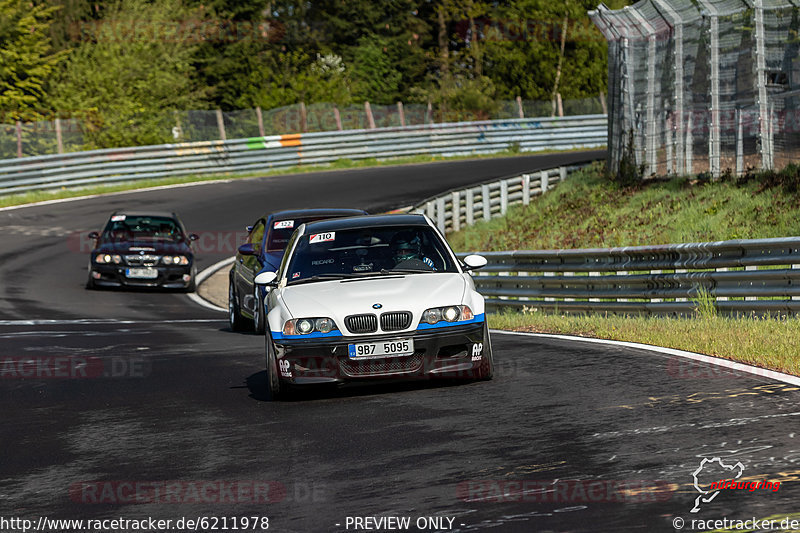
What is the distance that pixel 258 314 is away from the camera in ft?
50.6

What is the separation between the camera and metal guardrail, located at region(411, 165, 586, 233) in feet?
92.8

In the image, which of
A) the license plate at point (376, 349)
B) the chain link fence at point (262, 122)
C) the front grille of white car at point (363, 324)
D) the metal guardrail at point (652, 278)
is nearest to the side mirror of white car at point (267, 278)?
the front grille of white car at point (363, 324)

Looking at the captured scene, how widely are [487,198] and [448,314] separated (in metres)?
19.9

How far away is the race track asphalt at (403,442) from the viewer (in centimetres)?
561

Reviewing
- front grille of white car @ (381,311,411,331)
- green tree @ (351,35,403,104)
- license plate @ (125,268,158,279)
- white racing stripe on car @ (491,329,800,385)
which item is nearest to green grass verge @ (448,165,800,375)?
white racing stripe on car @ (491,329,800,385)

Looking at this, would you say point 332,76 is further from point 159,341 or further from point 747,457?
point 747,457

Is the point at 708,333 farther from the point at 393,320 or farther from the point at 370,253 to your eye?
the point at 393,320

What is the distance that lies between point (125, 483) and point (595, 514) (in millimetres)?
2631

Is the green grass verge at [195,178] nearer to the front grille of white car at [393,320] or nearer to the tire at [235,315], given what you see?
the tire at [235,315]

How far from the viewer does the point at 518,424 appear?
7613 millimetres

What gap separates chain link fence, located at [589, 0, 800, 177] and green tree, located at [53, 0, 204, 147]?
→ 75.4 feet

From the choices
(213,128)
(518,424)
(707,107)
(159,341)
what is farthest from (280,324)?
(213,128)

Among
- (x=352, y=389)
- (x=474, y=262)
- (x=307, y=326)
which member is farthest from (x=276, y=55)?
(x=307, y=326)

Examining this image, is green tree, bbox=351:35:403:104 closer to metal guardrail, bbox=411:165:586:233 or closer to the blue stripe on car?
metal guardrail, bbox=411:165:586:233
